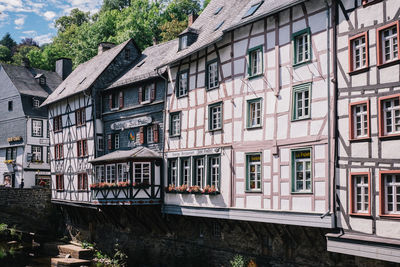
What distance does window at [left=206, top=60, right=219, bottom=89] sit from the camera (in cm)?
2306

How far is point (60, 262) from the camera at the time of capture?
98.7 feet

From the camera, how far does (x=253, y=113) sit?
20797 millimetres

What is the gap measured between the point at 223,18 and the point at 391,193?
502 inches

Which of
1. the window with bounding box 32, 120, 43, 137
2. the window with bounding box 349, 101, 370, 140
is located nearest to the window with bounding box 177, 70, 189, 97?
the window with bounding box 349, 101, 370, 140

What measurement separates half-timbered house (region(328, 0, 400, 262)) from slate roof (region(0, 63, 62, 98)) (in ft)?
117

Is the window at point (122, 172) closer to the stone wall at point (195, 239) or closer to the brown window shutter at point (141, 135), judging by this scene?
the brown window shutter at point (141, 135)

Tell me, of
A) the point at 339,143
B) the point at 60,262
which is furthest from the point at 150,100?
the point at 339,143

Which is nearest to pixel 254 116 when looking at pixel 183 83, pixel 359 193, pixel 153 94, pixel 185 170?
pixel 185 170

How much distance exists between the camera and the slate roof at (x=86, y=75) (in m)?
33.6

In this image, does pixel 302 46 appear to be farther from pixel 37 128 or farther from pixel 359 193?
pixel 37 128

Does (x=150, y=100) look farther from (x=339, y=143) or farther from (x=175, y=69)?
(x=339, y=143)

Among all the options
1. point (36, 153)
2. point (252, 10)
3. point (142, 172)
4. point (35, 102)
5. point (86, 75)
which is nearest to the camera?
point (252, 10)

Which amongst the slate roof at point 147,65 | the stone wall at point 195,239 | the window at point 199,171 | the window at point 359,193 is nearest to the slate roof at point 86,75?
the slate roof at point 147,65

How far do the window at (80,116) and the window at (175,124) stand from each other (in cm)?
990
